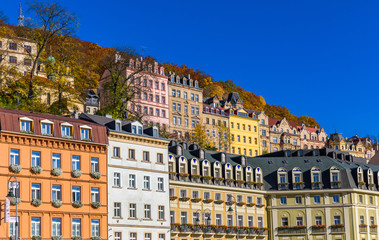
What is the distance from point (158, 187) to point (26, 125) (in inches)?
686

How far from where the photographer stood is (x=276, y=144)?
15988cm

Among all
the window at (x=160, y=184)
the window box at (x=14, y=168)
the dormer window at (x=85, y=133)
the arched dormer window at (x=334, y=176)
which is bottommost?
the window at (x=160, y=184)

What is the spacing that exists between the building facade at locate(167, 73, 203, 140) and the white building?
175ft

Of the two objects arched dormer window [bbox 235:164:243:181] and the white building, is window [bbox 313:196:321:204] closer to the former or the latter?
arched dormer window [bbox 235:164:243:181]

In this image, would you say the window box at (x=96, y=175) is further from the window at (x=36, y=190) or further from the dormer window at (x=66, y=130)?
the window at (x=36, y=190)

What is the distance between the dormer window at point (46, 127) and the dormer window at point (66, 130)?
123cm

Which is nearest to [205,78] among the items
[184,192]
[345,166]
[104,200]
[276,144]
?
[276,144]

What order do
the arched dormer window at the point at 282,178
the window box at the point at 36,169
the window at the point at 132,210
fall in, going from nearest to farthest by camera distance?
the window box at the point at 36,169
the window at the point at 132,210
the arched dormer window at the point at 282,178

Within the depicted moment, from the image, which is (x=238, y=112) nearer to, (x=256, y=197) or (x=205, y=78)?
(x=205, y=78)

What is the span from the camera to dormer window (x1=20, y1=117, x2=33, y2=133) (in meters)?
64.0

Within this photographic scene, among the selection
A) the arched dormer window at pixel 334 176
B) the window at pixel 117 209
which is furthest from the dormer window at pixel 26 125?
the arched dormer window at pixel 334 176

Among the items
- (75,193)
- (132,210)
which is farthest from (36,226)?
(132,210)

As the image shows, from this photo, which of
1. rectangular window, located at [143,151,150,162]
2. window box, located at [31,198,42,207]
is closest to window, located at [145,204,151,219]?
rectangular window, located at [143,151,150,162]

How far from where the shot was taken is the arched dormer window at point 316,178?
91.8 m
